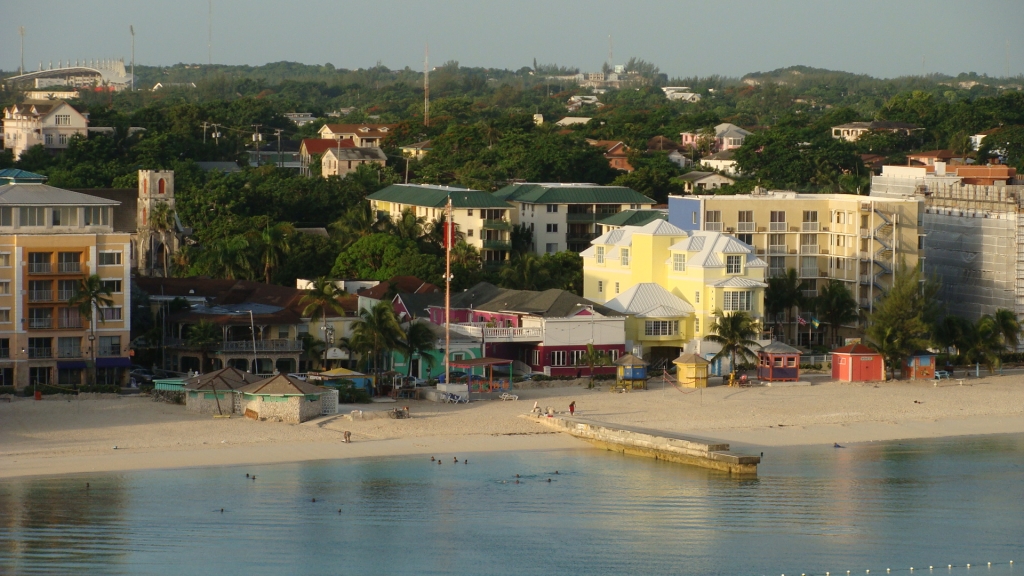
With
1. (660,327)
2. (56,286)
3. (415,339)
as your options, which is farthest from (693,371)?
(56,286)

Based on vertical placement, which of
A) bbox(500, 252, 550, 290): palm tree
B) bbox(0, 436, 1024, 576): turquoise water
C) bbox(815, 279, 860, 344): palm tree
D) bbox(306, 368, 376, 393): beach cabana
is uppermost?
bbox(500, 252, 550, 290): palm tree

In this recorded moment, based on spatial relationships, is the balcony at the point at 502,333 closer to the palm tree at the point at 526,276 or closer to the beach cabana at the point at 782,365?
the beach cabana at the point at 782,365

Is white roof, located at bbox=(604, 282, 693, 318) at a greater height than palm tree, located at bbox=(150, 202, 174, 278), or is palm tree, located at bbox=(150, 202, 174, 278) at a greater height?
palm tree, located at bbox=(150, 202, 174, 278)

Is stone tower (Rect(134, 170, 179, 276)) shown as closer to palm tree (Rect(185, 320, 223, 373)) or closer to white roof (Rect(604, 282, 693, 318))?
palm tree (Rect(185, 320, 223, 373))

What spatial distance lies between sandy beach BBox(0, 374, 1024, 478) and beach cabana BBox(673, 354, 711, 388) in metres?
0.59

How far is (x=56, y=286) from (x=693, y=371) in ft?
66.1

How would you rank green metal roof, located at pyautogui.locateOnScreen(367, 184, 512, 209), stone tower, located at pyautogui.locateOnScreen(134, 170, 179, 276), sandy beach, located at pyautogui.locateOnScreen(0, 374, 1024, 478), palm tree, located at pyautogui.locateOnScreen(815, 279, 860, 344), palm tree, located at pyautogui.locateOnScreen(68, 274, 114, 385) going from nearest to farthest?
sandy beach, located at pyautogui.locateOnScreen(0, 374, 1024, 478) < palm tree, located at pyautogui.locateOnScreen(68, 274, 114, 385) < palm tree, located at pyautogui.locateOnScreen(815, 279, 860, 344) < stone tower, located at pyautogui.locateOnScreen(134, 170, 179, 276) < green metal roof, located at pyautogui.locateOnScreen(367, 184, 512, 209)

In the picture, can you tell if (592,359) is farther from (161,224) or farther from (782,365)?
(161,224)

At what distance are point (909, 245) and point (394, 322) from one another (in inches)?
938

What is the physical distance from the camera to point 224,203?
77625 mm

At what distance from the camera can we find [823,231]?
6569cm

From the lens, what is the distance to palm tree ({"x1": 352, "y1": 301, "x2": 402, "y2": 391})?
1964 inches

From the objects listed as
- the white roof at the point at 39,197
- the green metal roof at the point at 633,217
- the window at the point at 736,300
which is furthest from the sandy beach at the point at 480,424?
the green metal roof at the point at 633,217

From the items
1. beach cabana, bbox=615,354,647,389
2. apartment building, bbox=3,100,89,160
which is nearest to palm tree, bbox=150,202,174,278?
beach cabana, bbox=615,354,647,389
